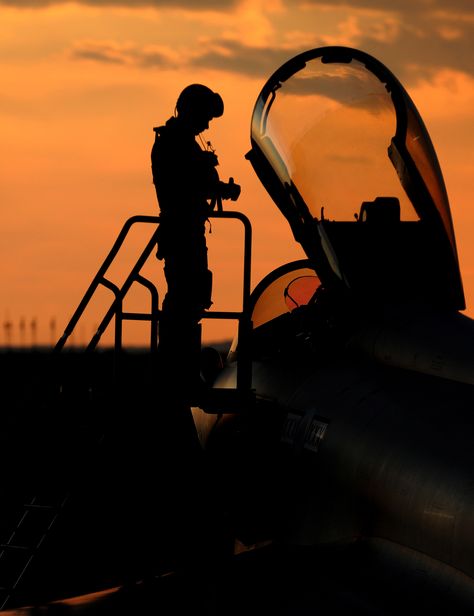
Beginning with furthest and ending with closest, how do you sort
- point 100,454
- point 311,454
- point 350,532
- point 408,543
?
point 100,454 → point 311,454 → point 350,532 → point 408,543

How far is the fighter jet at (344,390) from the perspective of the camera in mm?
11875

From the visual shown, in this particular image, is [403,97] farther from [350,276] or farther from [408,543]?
[408,543]

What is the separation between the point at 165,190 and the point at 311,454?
311cm

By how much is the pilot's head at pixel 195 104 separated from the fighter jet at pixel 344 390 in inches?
51.2

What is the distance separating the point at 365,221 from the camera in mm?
16500

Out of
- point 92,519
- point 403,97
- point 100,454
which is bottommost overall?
point 92,519

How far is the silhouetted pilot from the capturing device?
16219 millimetres

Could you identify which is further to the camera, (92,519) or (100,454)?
(92,519)

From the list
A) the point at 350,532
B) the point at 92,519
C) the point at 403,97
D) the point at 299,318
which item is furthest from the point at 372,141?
the point at 92,519

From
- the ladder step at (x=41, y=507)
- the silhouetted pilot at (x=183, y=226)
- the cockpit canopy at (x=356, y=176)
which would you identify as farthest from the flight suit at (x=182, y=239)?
the ladder step at (x=41, y=507)

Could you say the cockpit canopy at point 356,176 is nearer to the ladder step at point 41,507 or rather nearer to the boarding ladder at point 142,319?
the boarding ladder at point 142,319

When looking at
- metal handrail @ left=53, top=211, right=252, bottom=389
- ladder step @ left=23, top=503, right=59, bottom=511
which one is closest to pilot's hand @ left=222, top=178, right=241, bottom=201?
metal handrail @ left=53, top=211, right=252, bottom=389

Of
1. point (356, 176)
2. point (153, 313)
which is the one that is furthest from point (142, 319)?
point (356, 176)

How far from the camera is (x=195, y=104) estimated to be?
16.3 meters
